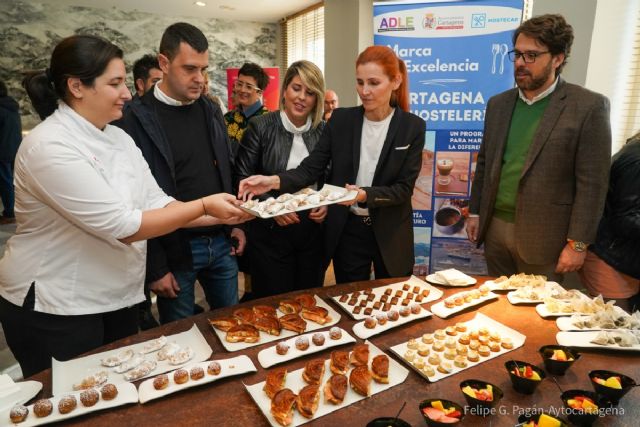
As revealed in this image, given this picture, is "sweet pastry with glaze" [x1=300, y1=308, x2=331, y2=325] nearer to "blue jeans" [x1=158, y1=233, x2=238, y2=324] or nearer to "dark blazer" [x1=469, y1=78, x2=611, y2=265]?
"blue jeans" [x1=158, y1=233, x2=238, y2=324]

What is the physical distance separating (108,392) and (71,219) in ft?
2.05

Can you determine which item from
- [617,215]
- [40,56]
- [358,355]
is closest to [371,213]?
[358,355]

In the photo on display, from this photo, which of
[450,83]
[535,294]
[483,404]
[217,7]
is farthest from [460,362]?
[217,7]

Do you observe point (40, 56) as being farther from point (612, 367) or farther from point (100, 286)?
point (612, 367)

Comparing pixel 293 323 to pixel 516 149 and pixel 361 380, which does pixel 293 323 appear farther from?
pixel 516 149

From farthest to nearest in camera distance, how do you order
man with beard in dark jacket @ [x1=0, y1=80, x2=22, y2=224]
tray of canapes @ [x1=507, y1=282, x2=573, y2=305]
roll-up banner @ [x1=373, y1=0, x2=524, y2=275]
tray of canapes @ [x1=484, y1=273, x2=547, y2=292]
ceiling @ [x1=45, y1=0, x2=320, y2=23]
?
1. ceiling @ [x1=45, y1=0, x2=320, y2=23]
2. man with beard in dark jacket @ [x1=0, y1=80, x2=22, y2=224]
3. roll-up banner @ [x1=373, y1=0, x2=524, y2=275]
4. tray of canapes @ [x1=484, y1=273, x2=547, y2=292]
5. tray of canapes @ [x1=507, y1=282, x2=573, y2=305]

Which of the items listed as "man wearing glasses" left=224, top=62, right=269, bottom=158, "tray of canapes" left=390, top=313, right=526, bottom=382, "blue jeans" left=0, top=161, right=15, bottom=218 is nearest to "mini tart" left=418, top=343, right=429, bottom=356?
"tray of canapes" left=390, top=313, right=526, bottom=382

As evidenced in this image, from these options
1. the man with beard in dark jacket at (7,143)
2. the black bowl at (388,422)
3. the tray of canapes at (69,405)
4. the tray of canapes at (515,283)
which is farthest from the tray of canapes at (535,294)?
the man with beard in dark jacket at (7,143)

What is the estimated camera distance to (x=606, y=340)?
1520 millimetres

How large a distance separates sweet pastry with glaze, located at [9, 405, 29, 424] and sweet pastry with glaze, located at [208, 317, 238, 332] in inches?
24.2

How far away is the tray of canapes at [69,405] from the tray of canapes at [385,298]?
34.3 inches

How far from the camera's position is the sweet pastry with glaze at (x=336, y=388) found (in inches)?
48.8

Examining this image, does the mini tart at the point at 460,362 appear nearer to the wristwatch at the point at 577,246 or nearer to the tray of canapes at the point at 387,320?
the tray of canapes at the point at 387,320

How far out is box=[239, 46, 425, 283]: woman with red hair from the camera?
228 centimetres
